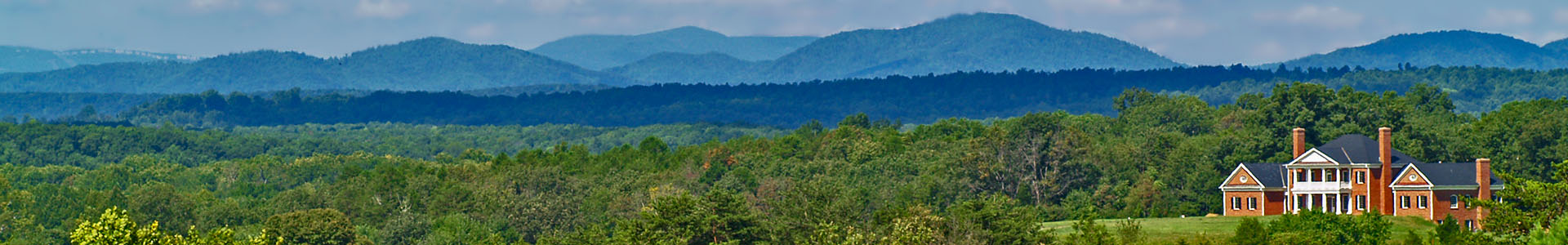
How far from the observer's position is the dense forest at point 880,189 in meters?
70.8

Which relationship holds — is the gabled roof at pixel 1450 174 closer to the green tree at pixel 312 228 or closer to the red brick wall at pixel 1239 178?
the red brick wall at pixel 1239 178

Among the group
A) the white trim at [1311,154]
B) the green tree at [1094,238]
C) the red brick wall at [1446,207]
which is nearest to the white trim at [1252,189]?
the white trim at [1311,154]

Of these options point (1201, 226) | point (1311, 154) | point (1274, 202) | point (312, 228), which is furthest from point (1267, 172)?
point (312, 228)

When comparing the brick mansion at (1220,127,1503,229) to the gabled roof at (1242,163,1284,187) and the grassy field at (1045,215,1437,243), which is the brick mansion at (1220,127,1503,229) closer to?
the gabled roof at (1242,163,1284,187)

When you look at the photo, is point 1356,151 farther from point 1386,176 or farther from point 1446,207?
point 1446,207

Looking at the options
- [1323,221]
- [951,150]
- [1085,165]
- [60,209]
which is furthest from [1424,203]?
[60,209]

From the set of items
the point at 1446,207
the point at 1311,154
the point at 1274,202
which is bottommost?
the point at 1446,207

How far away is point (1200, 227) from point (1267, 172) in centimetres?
1176

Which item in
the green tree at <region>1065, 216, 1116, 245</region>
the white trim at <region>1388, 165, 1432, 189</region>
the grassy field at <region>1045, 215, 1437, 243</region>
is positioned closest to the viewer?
the green tree at <region>1065, 216, 1116, 245</region>

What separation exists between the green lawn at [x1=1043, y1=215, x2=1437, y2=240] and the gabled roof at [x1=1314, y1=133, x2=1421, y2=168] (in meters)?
3.81

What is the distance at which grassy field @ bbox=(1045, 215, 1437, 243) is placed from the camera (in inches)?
3118

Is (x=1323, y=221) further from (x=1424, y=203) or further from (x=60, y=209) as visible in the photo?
(x=60, y=209)

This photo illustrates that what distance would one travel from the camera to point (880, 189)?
4688 inches

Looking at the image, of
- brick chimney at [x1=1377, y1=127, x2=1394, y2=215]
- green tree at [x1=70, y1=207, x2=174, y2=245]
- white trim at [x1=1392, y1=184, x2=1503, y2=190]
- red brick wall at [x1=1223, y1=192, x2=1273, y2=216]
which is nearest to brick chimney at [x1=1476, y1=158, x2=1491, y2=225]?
white trim at [x1=1392, y1=184, x2=1503, y2=190]
